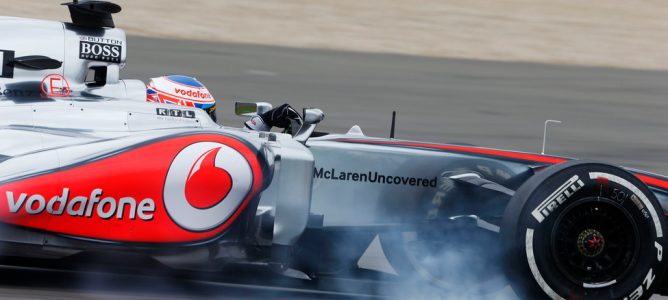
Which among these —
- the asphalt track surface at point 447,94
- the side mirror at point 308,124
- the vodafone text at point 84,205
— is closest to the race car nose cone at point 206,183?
the vodafone text at point 84,205

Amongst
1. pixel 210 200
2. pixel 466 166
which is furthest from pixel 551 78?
pixel 210 200

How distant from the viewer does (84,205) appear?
4508 mm

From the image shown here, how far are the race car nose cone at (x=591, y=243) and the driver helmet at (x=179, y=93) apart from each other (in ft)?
6.84

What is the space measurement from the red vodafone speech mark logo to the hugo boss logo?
21cm

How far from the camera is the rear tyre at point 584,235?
4648 mm

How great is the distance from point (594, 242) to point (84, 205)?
229 cm

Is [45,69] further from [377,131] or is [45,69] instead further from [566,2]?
[566,2]

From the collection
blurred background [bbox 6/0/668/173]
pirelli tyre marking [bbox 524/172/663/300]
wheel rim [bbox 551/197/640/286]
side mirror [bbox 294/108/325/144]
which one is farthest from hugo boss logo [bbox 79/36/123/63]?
blurred background [bbox 6/0/668/173]

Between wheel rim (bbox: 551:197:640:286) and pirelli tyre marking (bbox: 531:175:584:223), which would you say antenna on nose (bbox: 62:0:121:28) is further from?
wheel rim (bbox: 551:197:640:286)

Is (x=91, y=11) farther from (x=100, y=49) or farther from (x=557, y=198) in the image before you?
(x=557, y=198)

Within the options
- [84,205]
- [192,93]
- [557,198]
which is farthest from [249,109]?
[557,198]

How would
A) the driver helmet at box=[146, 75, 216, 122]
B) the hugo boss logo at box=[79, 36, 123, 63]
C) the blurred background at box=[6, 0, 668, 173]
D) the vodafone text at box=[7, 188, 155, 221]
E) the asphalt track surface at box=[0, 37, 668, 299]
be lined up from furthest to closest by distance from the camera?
the blurred background at box=[6, 0, 668, 173], the asphalt track surface at box=[0, 37, 668, 299], the driver helmet at box=[146, 75, 216, 122], the hugo boss logo at box=[79, 36, 123, 63], the vodafone text at box=[7, 188, 155, 221]

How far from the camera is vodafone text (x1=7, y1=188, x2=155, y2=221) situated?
4477 mm

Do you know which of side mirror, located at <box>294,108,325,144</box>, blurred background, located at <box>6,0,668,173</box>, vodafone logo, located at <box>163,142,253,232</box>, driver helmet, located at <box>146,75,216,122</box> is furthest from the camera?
blurred background, located at <box>6,0,668,173</box>
